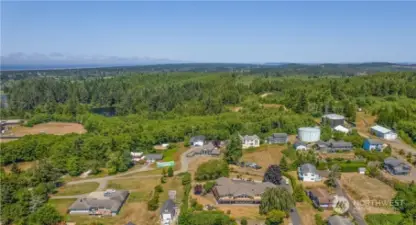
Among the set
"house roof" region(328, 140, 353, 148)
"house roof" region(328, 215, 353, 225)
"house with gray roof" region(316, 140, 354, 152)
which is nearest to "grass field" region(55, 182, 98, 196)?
"house roof" region(328, 215, 353, 225)

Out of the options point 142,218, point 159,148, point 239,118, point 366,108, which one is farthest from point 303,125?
point 142,218

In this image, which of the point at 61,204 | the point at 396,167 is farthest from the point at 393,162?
the point at 61,204

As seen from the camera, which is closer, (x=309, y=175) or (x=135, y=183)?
(x=309, y=175)

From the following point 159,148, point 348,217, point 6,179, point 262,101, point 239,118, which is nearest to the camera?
point 348,217

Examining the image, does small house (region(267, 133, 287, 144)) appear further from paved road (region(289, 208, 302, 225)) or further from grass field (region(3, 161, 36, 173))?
grass field (region(3, 161, 36, 173))

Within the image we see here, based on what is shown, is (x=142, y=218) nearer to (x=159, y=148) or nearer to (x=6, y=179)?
(x=6, y=179)

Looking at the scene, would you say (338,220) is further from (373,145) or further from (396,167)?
(373,145)
